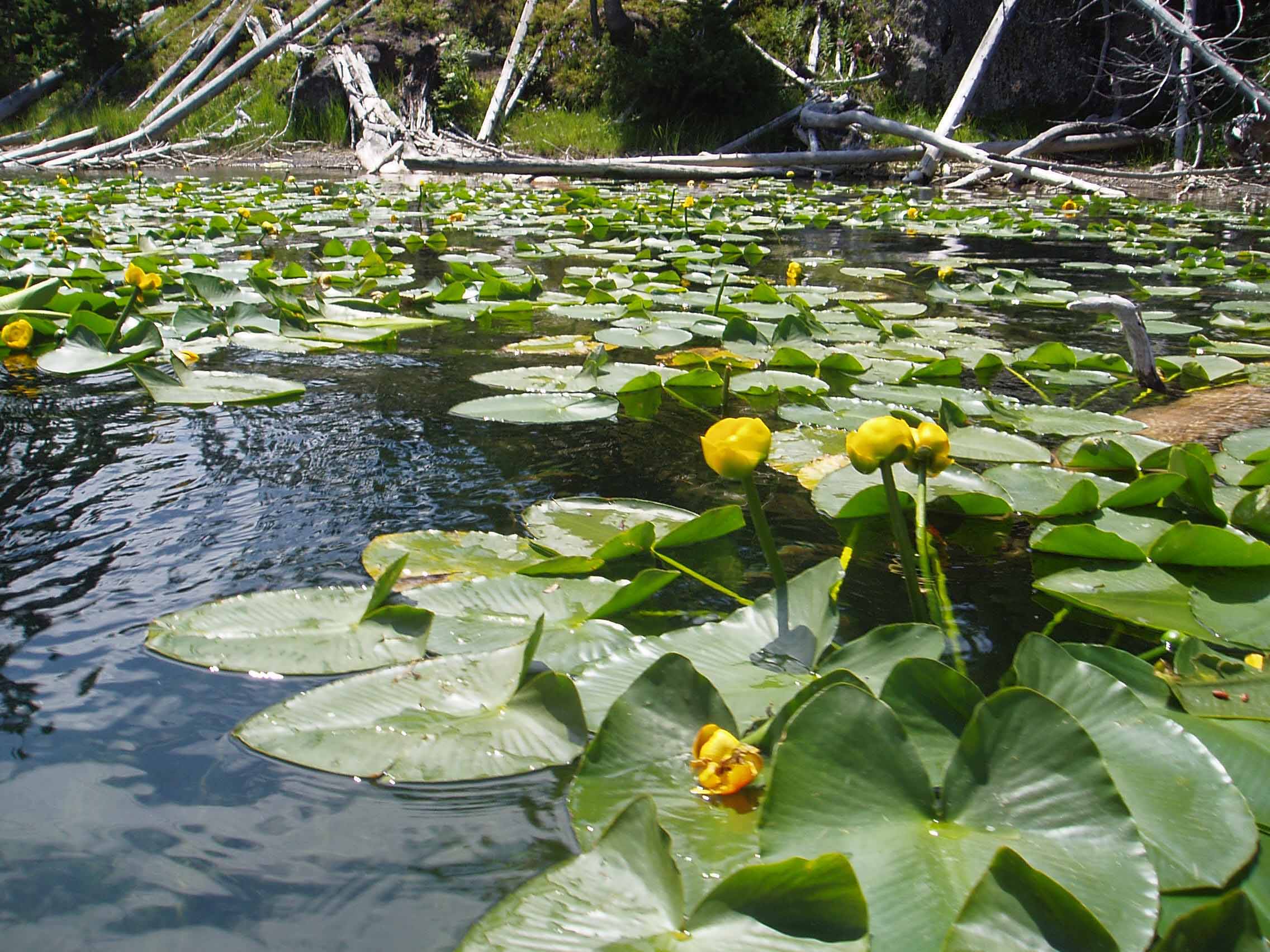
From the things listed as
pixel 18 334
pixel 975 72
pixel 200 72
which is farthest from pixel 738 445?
pixel 200 72

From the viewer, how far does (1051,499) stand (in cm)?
112

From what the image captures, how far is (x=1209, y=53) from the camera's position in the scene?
16.2ft

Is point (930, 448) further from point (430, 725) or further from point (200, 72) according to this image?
point (200, 72)

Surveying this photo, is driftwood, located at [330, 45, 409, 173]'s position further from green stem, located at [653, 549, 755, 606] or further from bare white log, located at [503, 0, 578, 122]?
green stem, located at [653, 549, 755, 606]

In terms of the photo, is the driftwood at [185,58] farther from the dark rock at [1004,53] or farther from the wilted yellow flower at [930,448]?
the wilted yellow flower at [930,448]

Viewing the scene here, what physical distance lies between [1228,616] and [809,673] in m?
0.42

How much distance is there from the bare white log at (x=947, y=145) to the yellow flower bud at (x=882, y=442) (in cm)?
561

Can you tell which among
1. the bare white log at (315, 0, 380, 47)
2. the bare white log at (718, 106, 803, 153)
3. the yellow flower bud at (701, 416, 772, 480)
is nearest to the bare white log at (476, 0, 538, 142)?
the bare white log at (315, 0, 380, 47)

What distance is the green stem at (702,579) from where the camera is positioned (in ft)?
2.80

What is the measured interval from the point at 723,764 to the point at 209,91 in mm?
10429

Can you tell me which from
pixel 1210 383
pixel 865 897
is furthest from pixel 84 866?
pixel 1210 383

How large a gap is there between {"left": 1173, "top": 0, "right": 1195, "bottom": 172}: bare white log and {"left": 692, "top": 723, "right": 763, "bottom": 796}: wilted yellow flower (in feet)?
18.7

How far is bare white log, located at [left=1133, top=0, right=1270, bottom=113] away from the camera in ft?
16.2

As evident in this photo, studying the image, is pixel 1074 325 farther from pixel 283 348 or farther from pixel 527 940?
pixel 527 940
